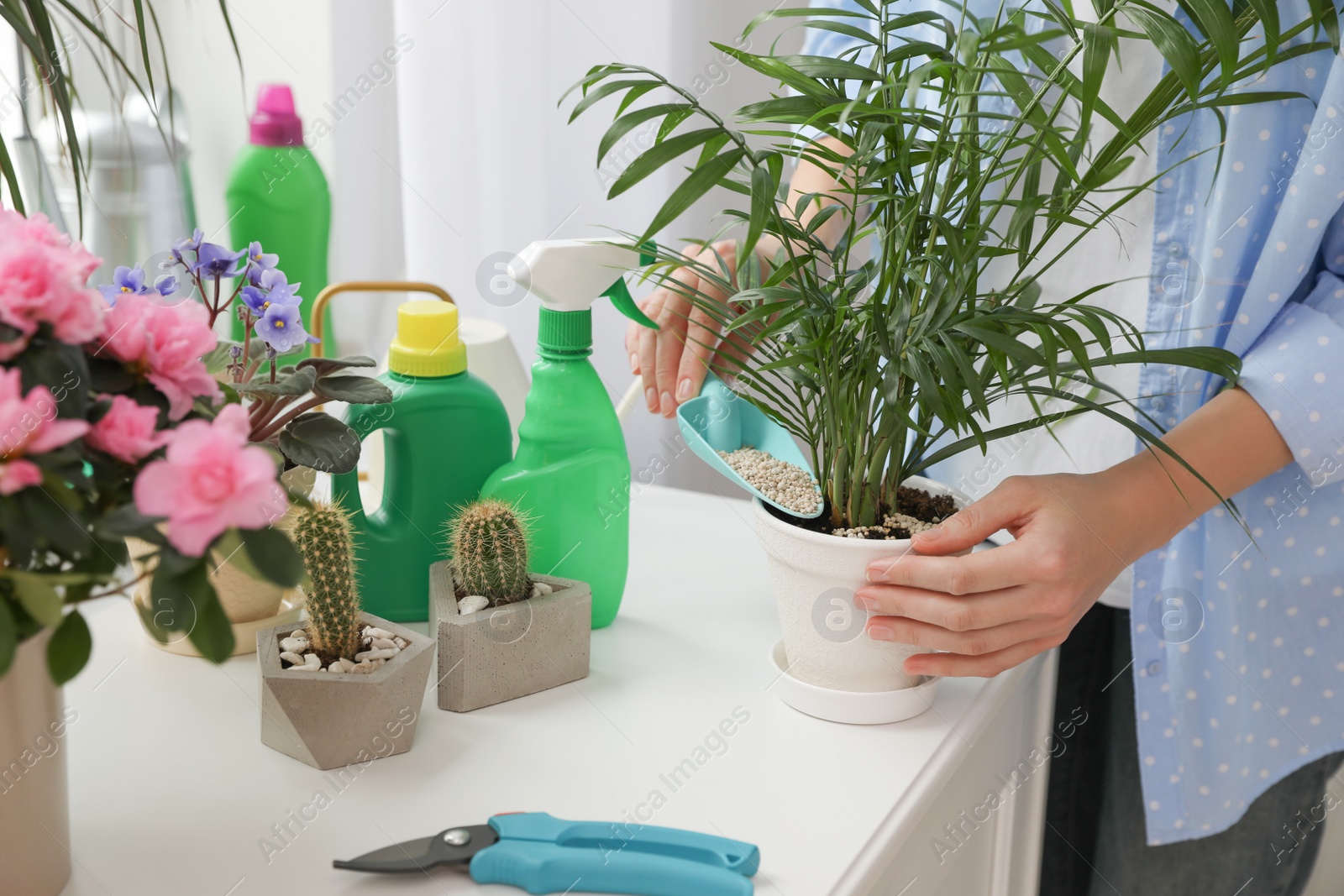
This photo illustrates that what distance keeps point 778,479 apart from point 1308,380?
394 millimetres

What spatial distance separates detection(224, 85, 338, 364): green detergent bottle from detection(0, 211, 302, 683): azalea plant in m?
0.67

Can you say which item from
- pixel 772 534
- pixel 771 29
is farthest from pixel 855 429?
pixel 771 29

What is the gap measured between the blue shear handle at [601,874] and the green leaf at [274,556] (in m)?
0.25

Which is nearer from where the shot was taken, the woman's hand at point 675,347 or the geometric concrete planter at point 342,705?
the geometric concrete planter at point 342,705

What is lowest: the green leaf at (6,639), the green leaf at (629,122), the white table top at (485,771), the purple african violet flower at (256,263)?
the white table top at (485,771)

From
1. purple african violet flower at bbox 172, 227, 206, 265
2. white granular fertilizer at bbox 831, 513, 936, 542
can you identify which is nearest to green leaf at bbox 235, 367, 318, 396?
purple african violet flower at bbox 172, 227, 206, 265

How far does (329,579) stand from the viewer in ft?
2.00

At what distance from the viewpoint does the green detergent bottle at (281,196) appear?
105 centimetres

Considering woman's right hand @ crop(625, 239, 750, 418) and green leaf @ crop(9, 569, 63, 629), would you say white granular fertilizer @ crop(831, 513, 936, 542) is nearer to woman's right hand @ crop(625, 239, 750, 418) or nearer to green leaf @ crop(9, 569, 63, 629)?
woman's right hand @ crop(625, 239, 750, 418)

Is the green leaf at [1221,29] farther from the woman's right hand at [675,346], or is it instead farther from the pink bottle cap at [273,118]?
the pink bottle cap at [273,118]

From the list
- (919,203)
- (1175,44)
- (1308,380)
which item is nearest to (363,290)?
(919,203)

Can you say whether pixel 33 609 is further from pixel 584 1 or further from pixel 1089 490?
pixel 584 1

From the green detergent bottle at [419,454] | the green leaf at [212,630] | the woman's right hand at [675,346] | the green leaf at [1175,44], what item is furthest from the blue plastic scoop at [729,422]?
the green leaf at [212,630]

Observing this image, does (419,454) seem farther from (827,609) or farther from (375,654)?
(827,609)
